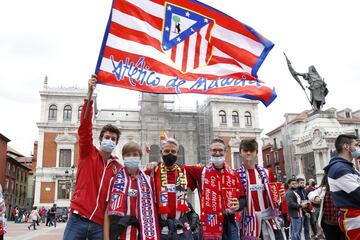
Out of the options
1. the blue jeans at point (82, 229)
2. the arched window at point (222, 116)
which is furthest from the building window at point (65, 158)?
the blue jeans at point (82, 229)

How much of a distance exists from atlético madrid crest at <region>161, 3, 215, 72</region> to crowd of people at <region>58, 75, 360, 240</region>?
1621 mm

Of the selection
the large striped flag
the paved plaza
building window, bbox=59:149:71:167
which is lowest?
the paved plaza

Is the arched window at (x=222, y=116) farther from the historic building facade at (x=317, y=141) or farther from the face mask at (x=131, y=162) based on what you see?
the face mask at (x=131, y=162)

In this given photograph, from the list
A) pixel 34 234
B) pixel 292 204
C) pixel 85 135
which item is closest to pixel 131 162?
pixel 85 135

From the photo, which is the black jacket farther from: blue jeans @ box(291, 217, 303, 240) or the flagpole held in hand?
the flagpole held in hand

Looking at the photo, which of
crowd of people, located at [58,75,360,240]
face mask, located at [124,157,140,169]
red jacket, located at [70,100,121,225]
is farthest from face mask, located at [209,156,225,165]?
red jacket, located at [70,100,121,225]

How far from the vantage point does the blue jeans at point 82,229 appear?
3.63 m

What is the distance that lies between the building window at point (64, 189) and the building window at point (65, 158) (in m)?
1.97

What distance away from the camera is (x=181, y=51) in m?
5.46

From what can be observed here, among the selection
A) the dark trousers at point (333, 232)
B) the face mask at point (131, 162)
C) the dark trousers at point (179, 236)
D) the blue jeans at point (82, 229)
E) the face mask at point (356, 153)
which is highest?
the face mask at point (356, 153)

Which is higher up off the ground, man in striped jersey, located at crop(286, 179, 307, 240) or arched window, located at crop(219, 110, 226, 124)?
arched window, located at crop(219, 110, 226, 124)

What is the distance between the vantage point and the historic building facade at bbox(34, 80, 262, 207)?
35.0 meters

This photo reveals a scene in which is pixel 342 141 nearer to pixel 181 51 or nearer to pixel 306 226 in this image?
pixel 181 51

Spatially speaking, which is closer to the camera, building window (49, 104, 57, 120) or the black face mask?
the black face mask
